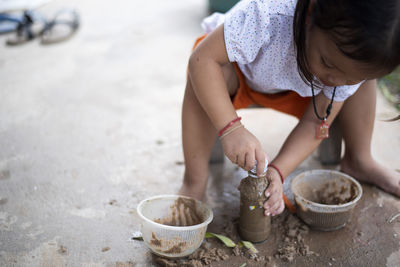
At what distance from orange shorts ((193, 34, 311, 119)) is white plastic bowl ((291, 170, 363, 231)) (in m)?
0.25

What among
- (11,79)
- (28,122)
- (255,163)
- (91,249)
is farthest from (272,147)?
(11,79)

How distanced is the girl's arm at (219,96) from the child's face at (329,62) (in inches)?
10.0

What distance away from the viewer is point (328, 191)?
1.42 meters

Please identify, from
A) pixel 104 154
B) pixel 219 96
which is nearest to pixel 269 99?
pixel 219 96

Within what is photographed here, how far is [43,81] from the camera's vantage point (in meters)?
2.52

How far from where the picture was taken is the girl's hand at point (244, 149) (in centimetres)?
112

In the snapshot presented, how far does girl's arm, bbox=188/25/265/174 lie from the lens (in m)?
1.13

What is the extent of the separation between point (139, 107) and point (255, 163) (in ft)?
3.87

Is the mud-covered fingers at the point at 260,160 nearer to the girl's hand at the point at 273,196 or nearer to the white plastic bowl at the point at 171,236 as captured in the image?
the girl's hand at the point at 273,196

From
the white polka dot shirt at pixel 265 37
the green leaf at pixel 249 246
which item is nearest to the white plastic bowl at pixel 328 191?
the green leaf at pixel 249 246

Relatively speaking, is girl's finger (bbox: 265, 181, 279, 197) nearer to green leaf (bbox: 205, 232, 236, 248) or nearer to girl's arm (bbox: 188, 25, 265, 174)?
girl's arm (bbox: 188, 25, 265, 174)

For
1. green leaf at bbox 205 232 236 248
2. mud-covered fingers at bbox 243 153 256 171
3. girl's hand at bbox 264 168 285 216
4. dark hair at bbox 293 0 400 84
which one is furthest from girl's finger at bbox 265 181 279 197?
dark hair at bbox 293 0 400 84

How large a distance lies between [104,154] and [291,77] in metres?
0.91

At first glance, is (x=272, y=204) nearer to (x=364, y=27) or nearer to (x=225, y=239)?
(x=225, y=239)
